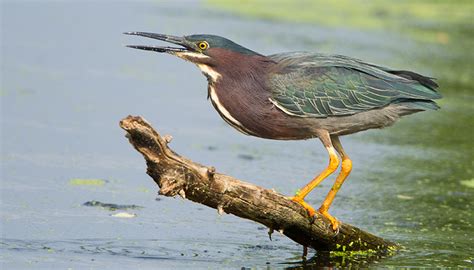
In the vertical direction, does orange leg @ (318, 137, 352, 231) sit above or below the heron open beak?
below

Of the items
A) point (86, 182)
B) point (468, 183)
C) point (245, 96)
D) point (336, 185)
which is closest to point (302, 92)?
point (245, 96)

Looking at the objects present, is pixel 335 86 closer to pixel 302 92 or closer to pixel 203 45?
pixel 302 92

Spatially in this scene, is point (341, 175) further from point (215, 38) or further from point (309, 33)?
point (309, 33)

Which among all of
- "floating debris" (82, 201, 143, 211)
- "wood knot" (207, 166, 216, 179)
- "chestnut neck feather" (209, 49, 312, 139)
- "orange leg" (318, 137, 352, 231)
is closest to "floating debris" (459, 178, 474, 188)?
"orange leg" (318, 137, 352, 231)

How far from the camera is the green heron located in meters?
6.60

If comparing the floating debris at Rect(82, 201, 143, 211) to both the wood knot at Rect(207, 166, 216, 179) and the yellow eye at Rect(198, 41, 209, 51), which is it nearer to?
the yellow eye at Rect(198, 41, 209, 51)

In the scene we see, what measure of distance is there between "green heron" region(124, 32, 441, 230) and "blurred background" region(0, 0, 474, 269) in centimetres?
83

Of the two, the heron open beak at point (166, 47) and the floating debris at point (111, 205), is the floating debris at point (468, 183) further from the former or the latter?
the heron open beak at point (166, 47)

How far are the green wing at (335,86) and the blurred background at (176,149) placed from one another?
3.34 ft

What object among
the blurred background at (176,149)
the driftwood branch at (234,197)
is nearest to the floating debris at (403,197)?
the blurred background at (176,149)

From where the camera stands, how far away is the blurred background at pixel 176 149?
22.3ft

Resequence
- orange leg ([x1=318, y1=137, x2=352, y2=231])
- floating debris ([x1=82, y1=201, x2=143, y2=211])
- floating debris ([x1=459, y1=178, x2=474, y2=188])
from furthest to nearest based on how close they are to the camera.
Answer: floating debris ([x1=459, y1=178, x2=474, y2=188])
floating debris ([x1=82, y1=201, x2=143, y2=211])
orange leg ([x1=318, y1=137, x2=352, y2=231])

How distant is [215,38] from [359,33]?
10.8 m

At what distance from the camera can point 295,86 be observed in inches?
268
